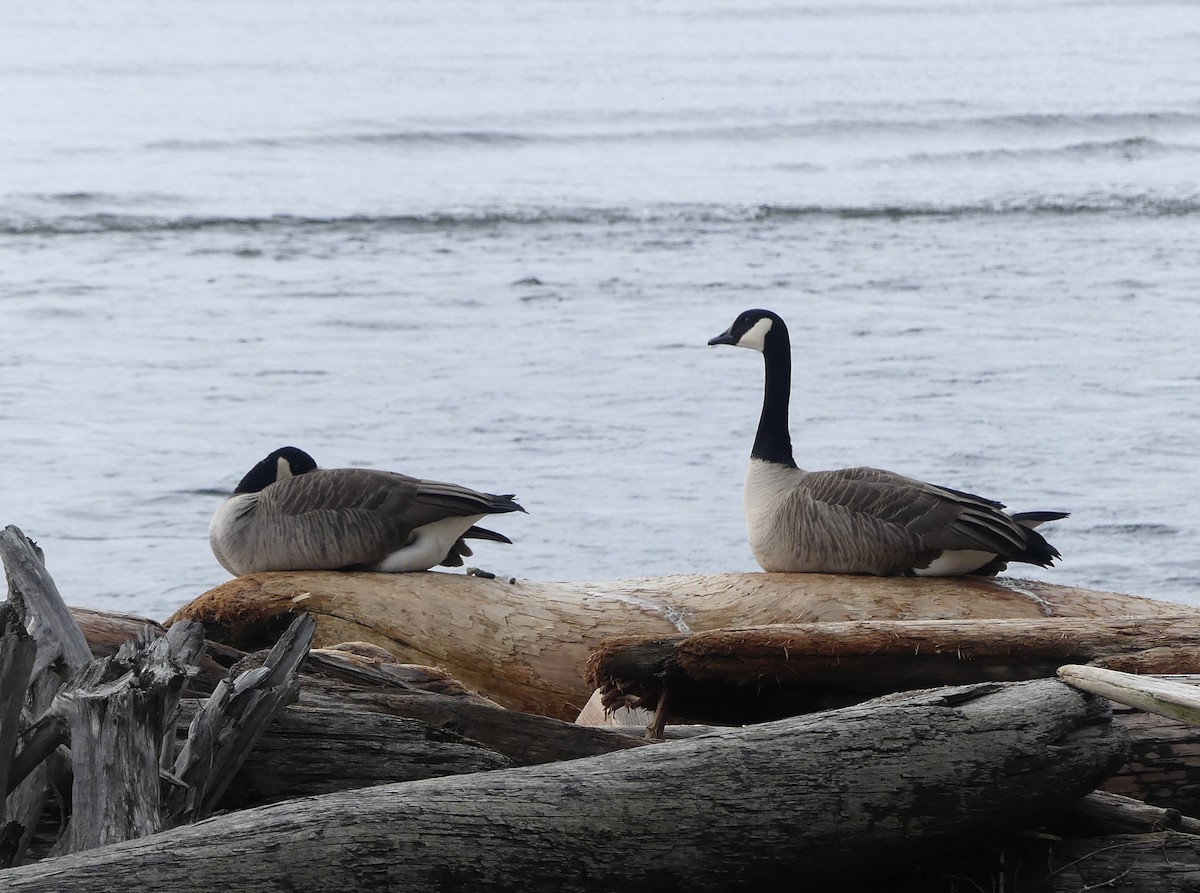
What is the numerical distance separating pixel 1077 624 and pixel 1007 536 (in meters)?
1.36

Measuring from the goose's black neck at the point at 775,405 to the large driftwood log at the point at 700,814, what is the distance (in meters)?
3.60

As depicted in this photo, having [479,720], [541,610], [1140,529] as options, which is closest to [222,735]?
[479,720]

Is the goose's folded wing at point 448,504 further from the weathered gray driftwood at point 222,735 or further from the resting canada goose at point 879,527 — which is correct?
the weathered gray driftwood at point 222,735

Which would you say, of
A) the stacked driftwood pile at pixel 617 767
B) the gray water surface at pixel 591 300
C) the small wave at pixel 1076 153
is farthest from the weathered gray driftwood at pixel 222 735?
the small wave at pixel 1076 153

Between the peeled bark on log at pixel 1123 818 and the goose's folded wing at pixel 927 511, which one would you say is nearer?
the peeled bark on log at pixel 1123 818

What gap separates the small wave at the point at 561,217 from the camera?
72.5ft

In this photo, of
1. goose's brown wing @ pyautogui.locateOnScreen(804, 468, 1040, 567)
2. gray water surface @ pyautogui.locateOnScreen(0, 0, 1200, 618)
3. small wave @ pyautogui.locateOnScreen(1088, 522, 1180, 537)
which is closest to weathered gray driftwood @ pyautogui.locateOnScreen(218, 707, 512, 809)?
goose's brown wing @ pyautogui.locateOnScreen(804, 468, 1040, 567)

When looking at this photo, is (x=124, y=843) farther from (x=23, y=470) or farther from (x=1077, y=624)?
(x=23, y=470)

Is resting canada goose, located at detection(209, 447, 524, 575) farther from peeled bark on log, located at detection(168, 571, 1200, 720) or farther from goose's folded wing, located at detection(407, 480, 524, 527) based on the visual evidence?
peeled bark on log, located at detection(168, 571, 1200, 720)

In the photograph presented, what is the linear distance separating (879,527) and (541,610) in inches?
61.4

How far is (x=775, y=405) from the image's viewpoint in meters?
7.77

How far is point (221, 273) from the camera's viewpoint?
1928 cm

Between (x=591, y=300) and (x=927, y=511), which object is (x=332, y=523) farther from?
(x=591, y=300)

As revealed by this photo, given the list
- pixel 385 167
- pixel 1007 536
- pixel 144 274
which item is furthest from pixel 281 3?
pixel 1007 536
